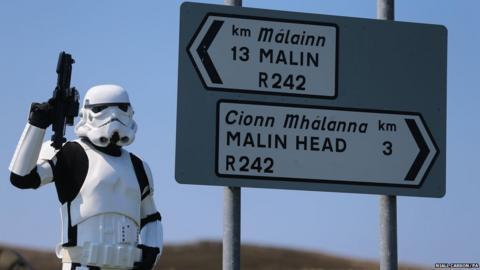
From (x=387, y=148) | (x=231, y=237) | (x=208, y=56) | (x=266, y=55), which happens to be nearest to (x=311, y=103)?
(x=266, y=55)

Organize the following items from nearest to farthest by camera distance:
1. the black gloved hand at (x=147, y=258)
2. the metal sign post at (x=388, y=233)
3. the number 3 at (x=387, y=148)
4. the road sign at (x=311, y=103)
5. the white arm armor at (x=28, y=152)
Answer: the white arm armor at (x=28, y=152)
the black gloved hand at (x=147, y=258)
the road sign at (x=311, y=103)
the metal sign post at (x=388, y=233)
the number 3 at (x=387, y=148)

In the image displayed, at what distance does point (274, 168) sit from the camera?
33.2 feet

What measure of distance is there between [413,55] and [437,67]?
0.22 meters

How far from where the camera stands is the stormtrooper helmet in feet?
32.7

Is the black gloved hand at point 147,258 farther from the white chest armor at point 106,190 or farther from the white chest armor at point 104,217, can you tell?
the white chest armor at point 106,190

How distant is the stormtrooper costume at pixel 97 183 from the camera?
9766 millimetres

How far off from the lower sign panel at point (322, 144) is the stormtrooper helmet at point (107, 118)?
65 cm

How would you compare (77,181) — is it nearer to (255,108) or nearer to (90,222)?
(90,222)

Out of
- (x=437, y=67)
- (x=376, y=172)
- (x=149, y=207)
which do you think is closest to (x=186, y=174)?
(x=149, y=207)

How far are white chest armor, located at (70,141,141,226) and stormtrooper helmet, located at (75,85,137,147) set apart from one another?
0.14 metres

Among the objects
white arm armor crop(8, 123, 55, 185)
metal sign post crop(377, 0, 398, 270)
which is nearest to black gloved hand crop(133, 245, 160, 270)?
white arm armor crop(8, 123, 55, 185)

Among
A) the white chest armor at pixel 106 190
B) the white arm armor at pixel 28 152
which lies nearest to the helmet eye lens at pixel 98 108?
the white chest armor at pixel 106 190

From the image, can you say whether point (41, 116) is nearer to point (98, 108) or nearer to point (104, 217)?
point (98, 108)

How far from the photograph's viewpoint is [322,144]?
1030cm
